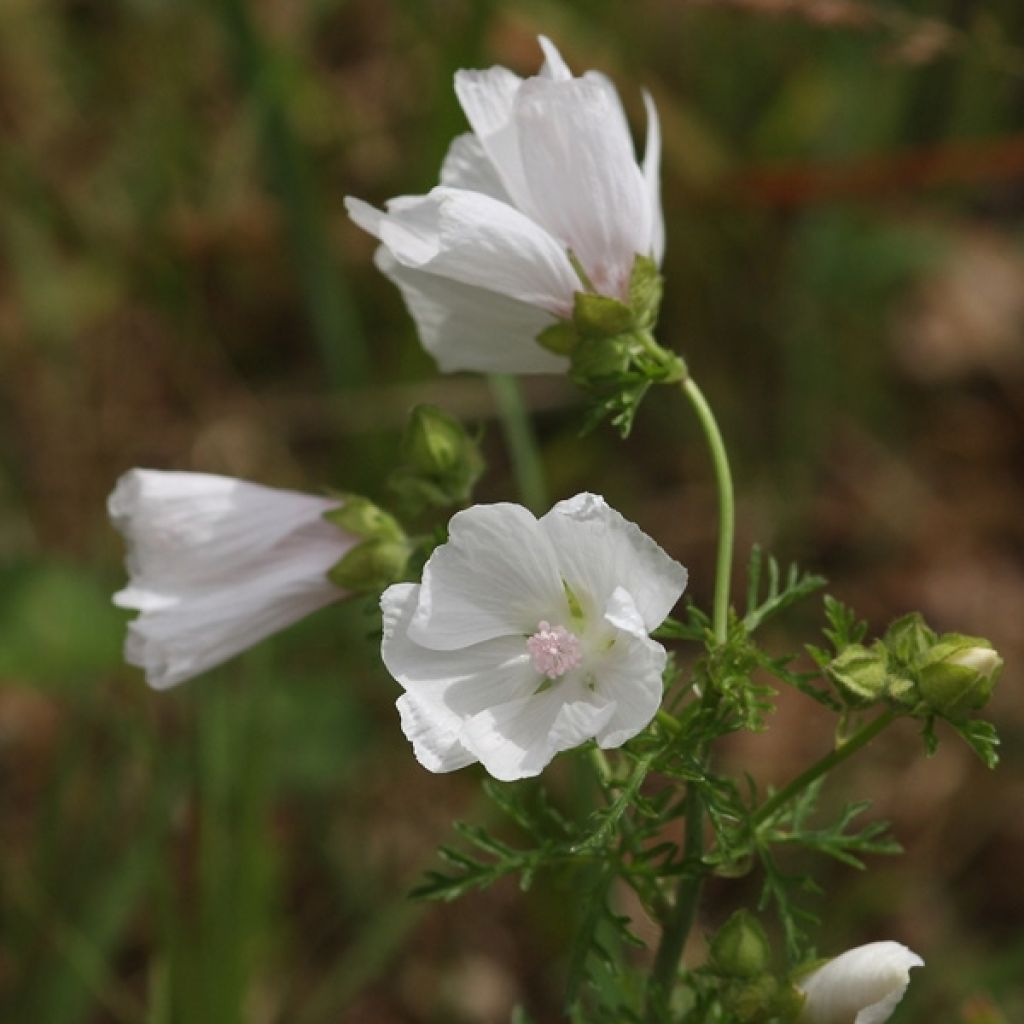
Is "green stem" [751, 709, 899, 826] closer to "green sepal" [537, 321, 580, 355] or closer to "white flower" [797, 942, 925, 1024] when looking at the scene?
"white flower" [797, 942, 925, 1024]

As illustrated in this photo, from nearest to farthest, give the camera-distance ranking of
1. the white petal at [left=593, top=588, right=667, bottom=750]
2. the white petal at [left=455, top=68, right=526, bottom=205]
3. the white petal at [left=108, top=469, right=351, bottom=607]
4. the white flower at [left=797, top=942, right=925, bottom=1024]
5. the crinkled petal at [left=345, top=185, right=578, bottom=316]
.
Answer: the white petal at [left=593, top=588, right=667, bottom=750]
the white flower at [left=797, top=942, right=925, bottom=1024]
the crinkled petal at [left=345, top=185, right=578, bottom=316]
the white petal at [left=455, top=68, right=526, bottom=205]
the white petal at [left=108, top=469, right=351, bottom=607]

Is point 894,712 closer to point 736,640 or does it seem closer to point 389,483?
point 736,640

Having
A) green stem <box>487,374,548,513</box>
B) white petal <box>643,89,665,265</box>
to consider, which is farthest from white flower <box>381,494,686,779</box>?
green stem <box>487,374,548,513</box>

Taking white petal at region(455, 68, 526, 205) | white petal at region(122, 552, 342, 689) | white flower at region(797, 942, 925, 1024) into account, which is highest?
white petal at region(455, 68, 526, 205)

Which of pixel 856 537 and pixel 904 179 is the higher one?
pixel 904 179

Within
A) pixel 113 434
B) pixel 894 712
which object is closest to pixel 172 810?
pixel 113 434

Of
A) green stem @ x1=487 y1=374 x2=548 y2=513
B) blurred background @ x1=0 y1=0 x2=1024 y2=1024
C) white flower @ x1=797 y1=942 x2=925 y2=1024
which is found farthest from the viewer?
blurred background @ x1=0 y1=0 x2=1024 y2=1024

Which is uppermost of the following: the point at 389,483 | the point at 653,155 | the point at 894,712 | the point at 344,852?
the point at 653,155

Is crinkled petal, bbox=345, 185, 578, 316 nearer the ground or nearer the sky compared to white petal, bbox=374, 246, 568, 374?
nearer the sky

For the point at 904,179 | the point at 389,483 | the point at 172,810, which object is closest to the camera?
the point at 389,483
